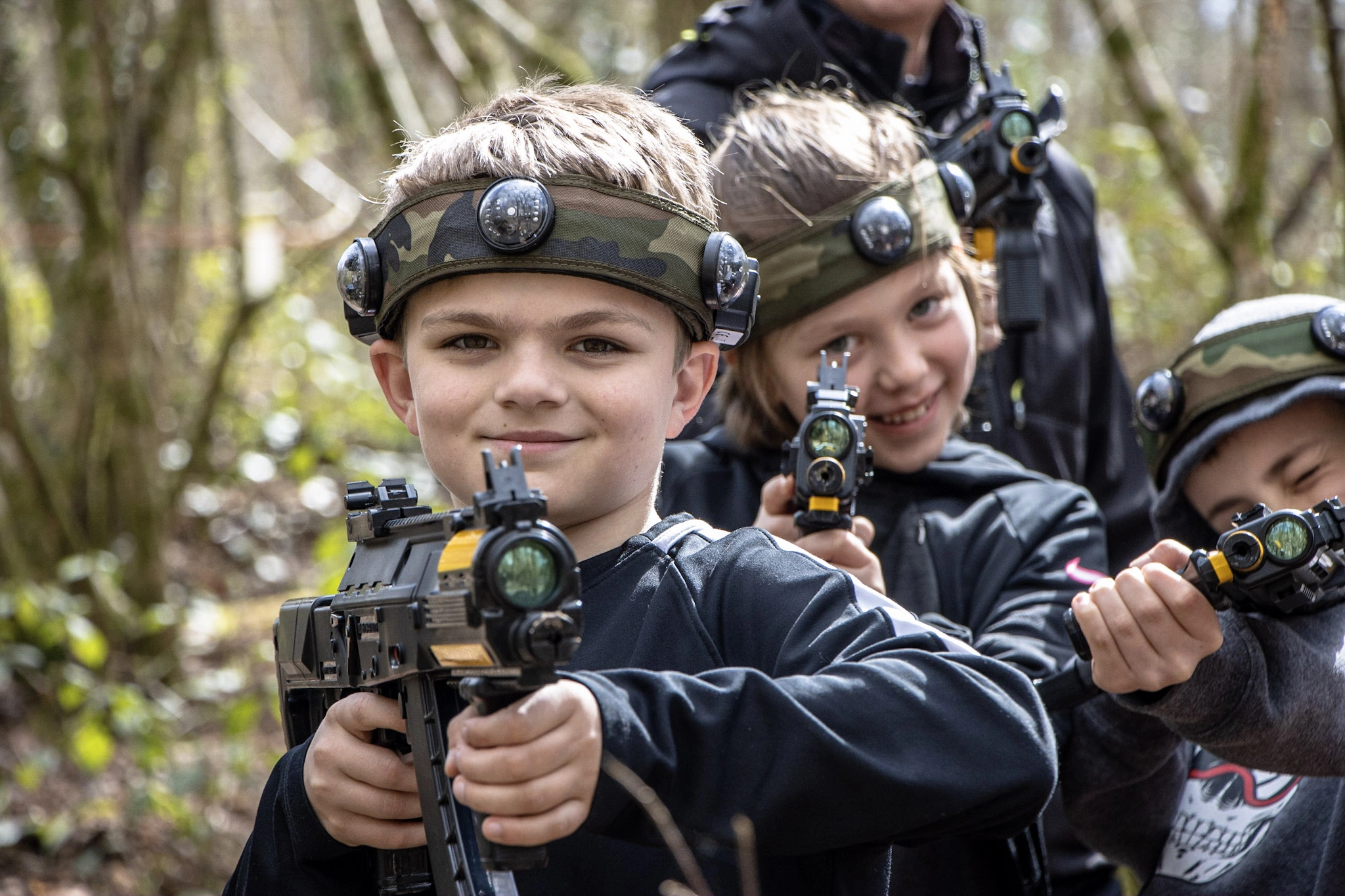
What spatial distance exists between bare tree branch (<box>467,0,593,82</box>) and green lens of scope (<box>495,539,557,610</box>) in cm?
593

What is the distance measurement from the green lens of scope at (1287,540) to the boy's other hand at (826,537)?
2.47 ft

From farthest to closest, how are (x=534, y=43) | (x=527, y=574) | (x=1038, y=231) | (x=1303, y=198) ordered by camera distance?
(x=534, y=43) → (x=1303, y=198) → (x=1038, y=231) → (x=527, y=574)

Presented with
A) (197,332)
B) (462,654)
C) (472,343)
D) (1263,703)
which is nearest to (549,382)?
(472,343)

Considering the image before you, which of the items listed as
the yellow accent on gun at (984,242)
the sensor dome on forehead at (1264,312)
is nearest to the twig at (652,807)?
the sensor dome on forehead at (1264,312)

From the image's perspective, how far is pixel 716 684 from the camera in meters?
1.87

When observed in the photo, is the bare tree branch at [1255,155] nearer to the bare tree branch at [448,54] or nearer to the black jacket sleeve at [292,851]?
the bare tree branch at [448,54]

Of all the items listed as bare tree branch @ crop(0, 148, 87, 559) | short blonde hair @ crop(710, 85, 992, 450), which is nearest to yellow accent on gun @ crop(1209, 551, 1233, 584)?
short blonde hair @ crop(710, 85, 992, 450)

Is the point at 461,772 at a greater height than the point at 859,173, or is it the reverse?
the point at 859,173

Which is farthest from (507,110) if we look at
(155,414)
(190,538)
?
(190,538)

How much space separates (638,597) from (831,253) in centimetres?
115

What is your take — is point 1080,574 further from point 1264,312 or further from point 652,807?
point 652,807

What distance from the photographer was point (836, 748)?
1.83 meters

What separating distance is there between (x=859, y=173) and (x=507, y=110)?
0.97 m

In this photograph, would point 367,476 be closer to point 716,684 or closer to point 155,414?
point 155,414
